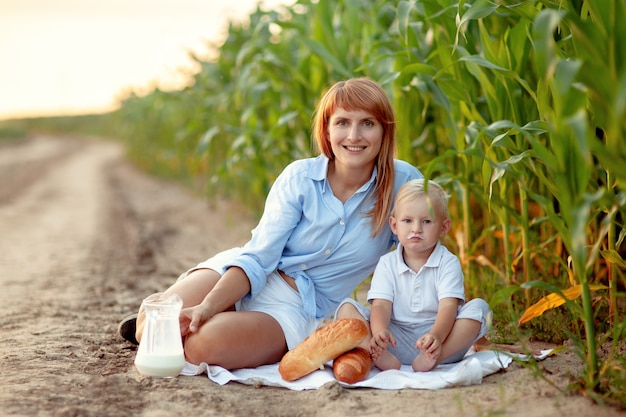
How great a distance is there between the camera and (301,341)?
302 centimetres

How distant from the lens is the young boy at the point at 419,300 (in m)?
2.79

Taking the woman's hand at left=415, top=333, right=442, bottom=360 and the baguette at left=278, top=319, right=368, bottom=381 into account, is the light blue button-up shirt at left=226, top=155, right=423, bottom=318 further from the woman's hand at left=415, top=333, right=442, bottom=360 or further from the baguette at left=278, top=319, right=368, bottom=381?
the woman's hand at left=415, top=333, right=442, bottom=360

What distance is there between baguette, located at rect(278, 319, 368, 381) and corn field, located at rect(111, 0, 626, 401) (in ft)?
1.75

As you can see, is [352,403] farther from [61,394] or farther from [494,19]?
[494,19]

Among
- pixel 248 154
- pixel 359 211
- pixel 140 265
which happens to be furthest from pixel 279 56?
pixel 359 211

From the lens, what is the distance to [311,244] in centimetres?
309

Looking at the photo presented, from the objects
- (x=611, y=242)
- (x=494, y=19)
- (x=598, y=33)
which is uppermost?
(x=494, y=19)

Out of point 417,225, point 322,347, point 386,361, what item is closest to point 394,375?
point 386,361

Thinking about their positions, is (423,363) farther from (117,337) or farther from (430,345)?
(117,337)

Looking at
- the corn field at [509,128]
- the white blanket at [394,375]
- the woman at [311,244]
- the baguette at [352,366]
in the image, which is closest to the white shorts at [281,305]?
the woman at [311,244]

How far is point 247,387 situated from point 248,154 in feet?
10.9

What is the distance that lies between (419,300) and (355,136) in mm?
639

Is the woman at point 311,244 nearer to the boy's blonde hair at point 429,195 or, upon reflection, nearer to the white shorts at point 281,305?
the white shorts at point 281,305

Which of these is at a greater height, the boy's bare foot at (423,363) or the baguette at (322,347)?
the baguette at (322,347)
